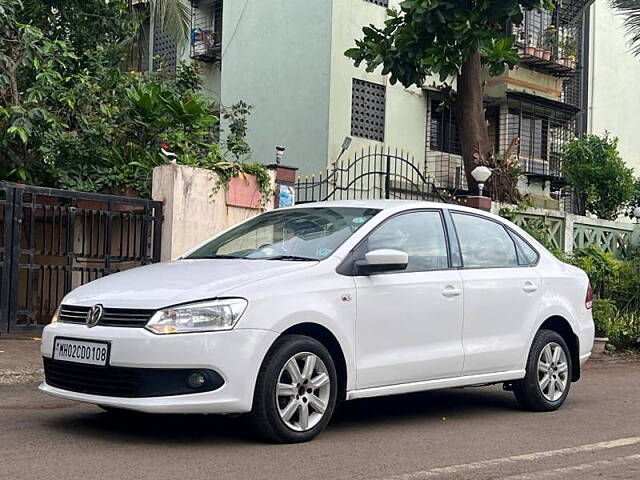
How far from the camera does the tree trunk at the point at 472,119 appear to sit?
52.8ft

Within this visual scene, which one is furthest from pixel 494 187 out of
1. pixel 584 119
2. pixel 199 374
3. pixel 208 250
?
pixel 584 119

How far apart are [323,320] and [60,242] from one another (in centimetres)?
563

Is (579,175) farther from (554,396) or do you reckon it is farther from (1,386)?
(1,386)

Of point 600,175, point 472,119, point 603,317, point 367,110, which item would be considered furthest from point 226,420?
point 600,175

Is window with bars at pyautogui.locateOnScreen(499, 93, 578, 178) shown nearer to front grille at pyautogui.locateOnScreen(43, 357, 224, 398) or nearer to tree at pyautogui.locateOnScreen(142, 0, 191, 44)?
tree at pyautogui.locateOnScreen(142, 0, 191, 44)

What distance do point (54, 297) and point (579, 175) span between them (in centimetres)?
1503

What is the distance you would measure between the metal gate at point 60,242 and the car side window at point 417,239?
15.5 feet

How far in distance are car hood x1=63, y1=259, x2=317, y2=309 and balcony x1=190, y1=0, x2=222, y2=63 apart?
19.0 m

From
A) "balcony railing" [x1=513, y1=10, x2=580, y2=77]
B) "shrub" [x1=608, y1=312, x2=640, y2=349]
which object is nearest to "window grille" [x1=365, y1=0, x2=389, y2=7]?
"balcony railing" [x1=513, y1=10, x2=580, y2=77]

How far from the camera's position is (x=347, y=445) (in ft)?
20.2

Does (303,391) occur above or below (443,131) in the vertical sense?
below

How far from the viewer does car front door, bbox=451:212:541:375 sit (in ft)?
23.7

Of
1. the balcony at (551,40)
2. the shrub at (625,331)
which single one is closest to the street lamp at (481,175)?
the shrub at (625,331)

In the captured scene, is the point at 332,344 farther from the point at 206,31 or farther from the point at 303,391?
the point at 206,31
